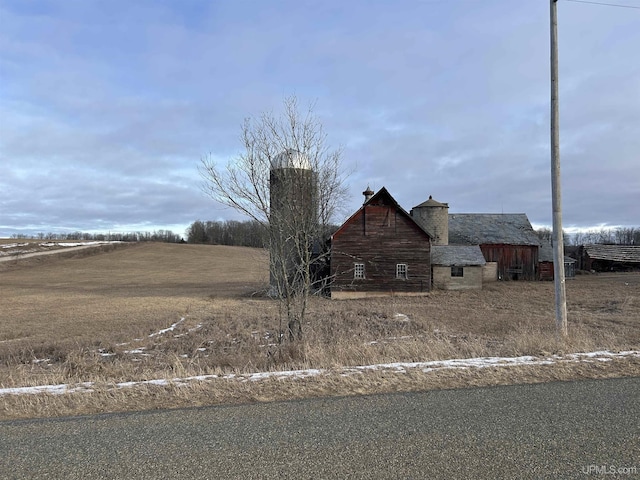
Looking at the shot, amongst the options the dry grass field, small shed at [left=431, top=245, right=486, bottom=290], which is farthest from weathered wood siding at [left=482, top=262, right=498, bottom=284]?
small shed at [left=431, top=245, right=486, bottom=290]

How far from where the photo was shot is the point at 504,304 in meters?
27.5

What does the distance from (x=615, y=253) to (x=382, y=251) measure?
4204cm

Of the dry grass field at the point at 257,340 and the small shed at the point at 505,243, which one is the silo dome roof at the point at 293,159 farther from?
the small shed at the point at 505,243

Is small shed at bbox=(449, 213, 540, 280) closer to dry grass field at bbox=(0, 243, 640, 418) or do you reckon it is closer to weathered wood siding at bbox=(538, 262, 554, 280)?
weathered wood siding at bbox=(538, 262, 554, 280)

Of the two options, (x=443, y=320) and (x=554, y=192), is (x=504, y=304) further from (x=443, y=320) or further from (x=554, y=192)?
(x=554, y=192)

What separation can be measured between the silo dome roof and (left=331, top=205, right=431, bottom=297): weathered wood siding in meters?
22.6

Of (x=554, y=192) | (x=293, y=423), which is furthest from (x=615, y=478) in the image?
(x=554, y=192)

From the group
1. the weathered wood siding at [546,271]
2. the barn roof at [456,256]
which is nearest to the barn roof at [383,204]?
the barn roof at [456,256]

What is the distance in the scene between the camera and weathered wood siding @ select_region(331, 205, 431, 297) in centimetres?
3444

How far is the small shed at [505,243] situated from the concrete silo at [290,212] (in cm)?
3758

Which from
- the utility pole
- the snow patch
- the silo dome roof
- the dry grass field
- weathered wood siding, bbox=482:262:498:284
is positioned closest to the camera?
the dry grass field

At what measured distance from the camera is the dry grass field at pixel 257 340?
5867 millimetres

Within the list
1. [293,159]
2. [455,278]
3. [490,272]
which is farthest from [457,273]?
[293,159]

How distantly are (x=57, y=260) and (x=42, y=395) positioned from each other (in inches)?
3142
